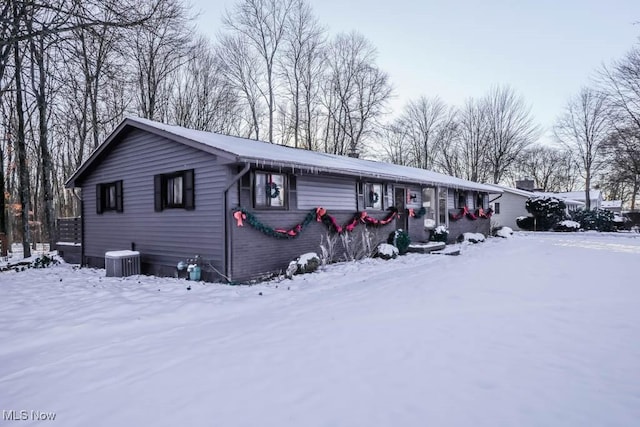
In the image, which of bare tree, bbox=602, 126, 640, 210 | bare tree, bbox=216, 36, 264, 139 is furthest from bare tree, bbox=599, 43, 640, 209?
bare tree, bbox=216, 36, 264, 139

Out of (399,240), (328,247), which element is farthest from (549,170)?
(328,247)

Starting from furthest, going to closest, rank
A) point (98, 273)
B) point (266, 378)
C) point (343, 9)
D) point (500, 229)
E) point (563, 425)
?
1. point (500, 229)
2. point (343, 9)
3. point (98, 273)
4. point (266, 378)
5. point (563, 425)

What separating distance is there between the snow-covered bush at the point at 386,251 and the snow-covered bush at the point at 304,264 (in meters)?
3.07

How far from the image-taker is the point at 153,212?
32.0ft

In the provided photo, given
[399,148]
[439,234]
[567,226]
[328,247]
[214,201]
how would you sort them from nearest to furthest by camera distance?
[214,201] → [328,247] → [439,234] → [567,226] → [399,148]

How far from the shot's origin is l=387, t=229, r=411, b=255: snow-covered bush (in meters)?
12.6

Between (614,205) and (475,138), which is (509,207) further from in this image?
(614,205)

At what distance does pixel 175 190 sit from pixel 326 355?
22.7 feet

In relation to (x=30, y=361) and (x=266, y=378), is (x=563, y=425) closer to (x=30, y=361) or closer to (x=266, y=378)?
(x=266, y=378)

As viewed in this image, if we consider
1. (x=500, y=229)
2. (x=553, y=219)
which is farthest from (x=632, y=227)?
(x=500, y=229)

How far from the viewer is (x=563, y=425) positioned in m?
2.58

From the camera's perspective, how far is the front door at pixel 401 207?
14383 millimetres

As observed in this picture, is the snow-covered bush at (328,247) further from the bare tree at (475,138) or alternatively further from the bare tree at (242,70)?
the bare tree at (475,138)

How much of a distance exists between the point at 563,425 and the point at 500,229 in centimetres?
2081
